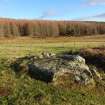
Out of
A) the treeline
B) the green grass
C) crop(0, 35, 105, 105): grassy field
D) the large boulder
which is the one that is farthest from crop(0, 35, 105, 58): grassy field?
the treeline

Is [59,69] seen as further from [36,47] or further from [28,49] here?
[36,47]

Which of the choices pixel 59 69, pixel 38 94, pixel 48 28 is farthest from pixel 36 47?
pixel 48 28

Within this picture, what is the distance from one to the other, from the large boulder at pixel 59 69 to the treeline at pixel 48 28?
64.5 m

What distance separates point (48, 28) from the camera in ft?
277

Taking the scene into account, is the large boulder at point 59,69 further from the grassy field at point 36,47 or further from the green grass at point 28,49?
the grassy field at point 36,47

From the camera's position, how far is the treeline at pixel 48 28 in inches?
3194

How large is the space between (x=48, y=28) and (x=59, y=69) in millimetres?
71183

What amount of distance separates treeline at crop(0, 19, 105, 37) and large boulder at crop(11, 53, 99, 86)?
6454 cm

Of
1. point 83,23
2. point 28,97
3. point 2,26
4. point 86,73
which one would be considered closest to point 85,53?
point 86,73

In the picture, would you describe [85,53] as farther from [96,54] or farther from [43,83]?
[43,83]

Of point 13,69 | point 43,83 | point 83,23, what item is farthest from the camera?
point 83,23

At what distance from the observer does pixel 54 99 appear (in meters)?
12.2

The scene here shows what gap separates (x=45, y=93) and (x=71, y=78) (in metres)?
1.33

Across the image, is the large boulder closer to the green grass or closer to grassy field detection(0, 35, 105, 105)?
grassy field detection(0, 35, 105, 105)
